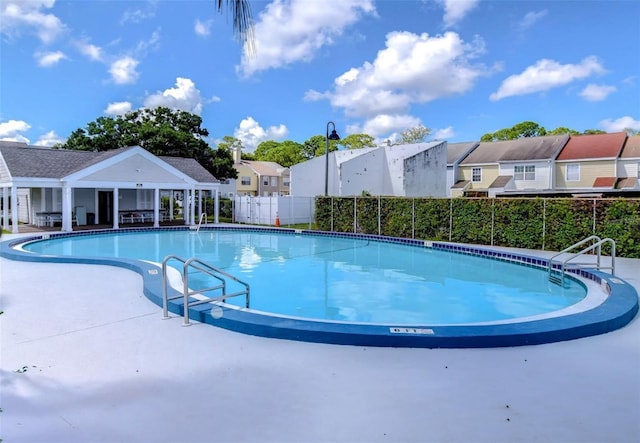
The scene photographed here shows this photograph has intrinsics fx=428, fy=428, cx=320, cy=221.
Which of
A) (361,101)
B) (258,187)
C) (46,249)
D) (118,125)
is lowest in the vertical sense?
(46,249)

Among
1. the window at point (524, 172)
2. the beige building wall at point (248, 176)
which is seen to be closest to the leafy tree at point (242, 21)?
the window at point (524, 172)

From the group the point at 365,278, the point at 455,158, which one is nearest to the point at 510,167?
the point at 455,158

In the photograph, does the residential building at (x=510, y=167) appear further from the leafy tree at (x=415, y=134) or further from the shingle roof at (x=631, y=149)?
the leafy tree at (x=415, y=134)

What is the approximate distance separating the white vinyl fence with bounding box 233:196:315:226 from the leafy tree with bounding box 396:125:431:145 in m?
31.9

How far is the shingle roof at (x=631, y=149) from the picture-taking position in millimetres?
26902

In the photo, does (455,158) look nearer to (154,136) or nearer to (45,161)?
(154,136)

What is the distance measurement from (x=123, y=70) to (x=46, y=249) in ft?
36.4

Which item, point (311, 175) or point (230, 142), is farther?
point (230, 142)

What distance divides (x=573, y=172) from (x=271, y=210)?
20056 mm

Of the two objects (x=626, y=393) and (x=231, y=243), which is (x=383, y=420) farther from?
(x=231, y=243)

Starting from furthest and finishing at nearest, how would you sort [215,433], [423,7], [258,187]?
[258,187]
[423,7]
[215,433]

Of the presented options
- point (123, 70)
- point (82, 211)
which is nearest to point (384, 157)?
point (123, 70)

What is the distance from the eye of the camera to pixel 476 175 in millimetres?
31656

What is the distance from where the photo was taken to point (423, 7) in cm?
1916
